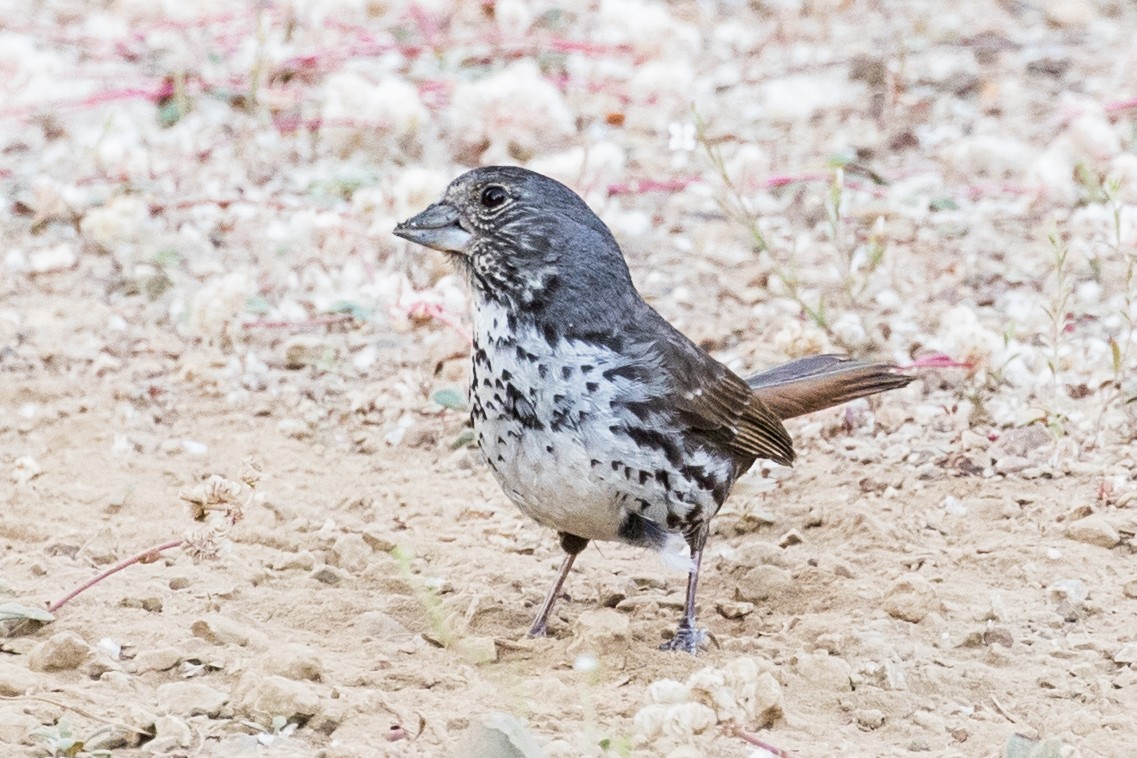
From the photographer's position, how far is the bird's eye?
13.8ft

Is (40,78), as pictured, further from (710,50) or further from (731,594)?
(731,594)

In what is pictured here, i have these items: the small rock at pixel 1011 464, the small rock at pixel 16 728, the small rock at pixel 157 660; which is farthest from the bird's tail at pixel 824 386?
the small rock at pixel 16 728

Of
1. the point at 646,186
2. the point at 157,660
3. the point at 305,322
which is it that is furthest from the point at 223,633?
the point at 646,186

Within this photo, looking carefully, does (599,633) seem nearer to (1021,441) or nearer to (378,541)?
(378,541)

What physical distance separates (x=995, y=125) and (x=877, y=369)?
9.95 feet

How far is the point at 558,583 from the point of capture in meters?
4.25

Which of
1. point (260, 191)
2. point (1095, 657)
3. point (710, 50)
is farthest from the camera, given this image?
point (710, 50)

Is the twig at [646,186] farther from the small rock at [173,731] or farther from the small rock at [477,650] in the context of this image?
the small rock at [173,731]

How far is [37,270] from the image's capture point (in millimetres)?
6289

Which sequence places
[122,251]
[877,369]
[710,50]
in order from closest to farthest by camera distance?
[877,369], [122,251], [710,50]

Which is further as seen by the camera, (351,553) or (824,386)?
(824,386)

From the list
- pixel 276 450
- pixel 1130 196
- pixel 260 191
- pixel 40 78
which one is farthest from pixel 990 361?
pixel 40 78

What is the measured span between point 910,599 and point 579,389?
37.6 inches

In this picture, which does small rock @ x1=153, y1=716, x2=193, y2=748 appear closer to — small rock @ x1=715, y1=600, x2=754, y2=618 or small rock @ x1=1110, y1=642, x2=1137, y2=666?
small rock @ x1=715, y1=600, x2=754, y2=618
